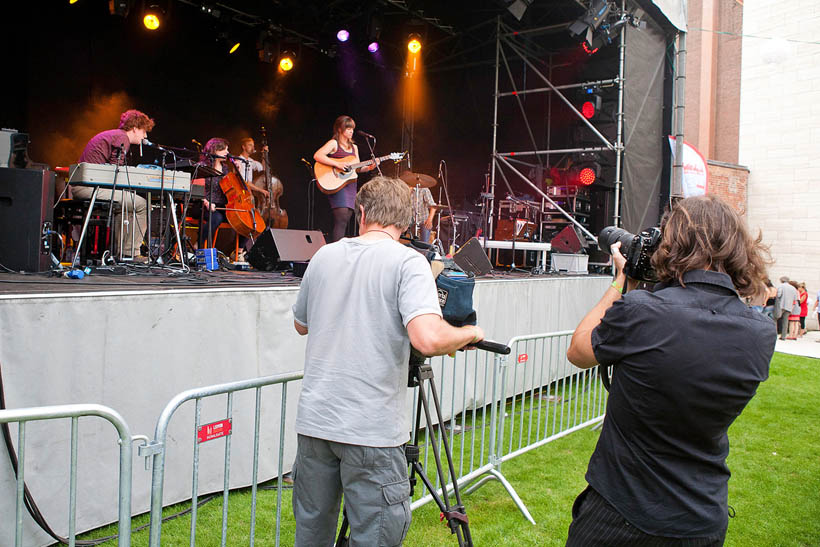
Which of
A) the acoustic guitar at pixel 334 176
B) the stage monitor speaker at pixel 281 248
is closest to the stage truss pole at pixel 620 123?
the acoustic guitar at pixel 334 176

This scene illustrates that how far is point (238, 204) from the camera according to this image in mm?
7504

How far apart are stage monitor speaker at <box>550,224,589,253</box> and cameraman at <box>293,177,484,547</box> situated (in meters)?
7.40

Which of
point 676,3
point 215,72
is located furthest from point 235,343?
point 676,3

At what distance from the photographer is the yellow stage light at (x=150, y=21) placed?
9.16 meters

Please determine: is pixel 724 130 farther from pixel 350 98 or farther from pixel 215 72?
pixel 215 72

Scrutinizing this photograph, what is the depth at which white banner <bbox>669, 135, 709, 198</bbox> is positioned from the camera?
9.77 metres

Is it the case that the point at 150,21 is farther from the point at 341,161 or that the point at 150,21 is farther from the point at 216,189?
the point at 341,161

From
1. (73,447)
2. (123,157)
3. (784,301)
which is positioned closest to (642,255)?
(73,447)

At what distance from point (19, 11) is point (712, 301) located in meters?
9.81

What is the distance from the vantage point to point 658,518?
1.52 m

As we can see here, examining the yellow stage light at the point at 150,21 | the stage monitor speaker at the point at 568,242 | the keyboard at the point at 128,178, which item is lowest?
the stage monitor speaker at the point at 568,242

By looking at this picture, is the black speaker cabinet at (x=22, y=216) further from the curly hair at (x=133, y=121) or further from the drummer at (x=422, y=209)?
the drummer at (x=422, y=209)

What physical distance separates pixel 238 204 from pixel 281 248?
→ 212cm

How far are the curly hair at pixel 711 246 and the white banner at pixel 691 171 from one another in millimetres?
8840
